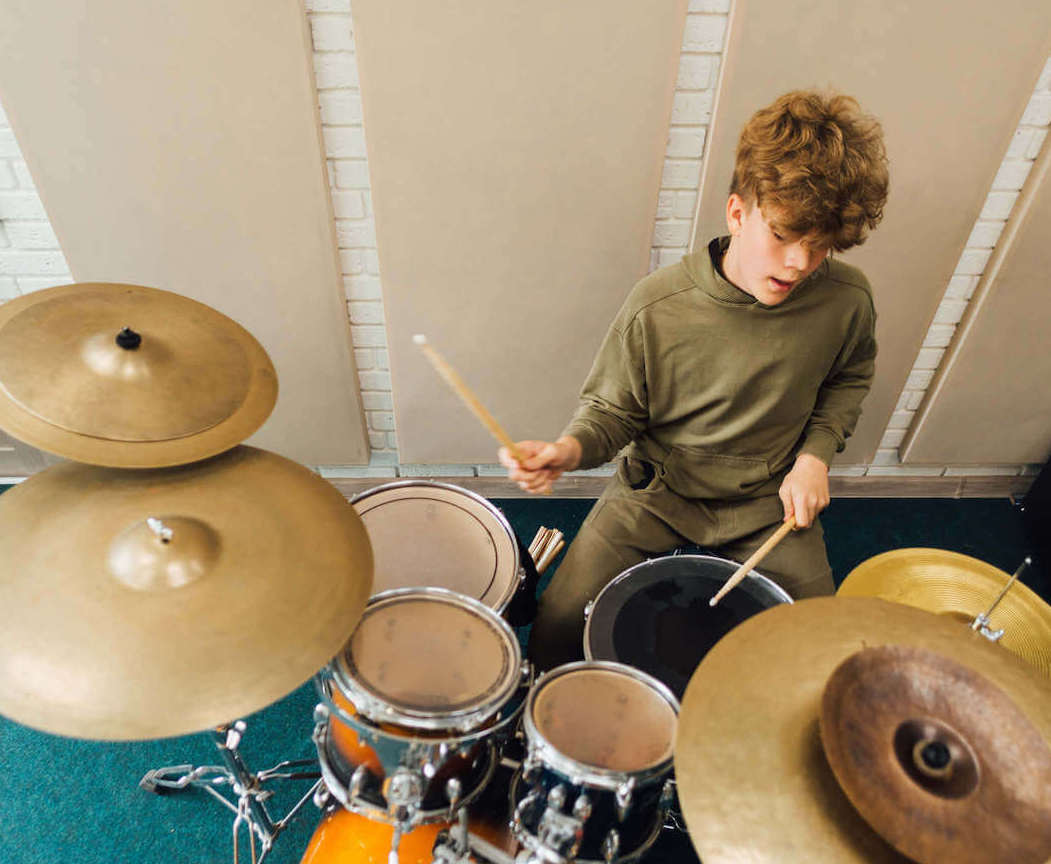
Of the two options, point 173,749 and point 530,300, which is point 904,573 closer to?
point 530,300

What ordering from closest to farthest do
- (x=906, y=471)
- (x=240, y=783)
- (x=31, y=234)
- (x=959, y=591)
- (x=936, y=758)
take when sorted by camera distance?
1. (x=936, y=758)
2. (x=240, y=783)
3. (x=959, y=591)
4. (x=31, y=234)
5. (x=906, y=471)

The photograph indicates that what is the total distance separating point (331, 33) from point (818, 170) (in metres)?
1.03

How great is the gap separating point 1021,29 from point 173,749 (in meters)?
2.43

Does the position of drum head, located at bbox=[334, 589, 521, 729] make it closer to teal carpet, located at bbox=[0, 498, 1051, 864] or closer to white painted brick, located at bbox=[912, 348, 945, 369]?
teal carpet, located at bbox=[0, 498, 1051, 864]

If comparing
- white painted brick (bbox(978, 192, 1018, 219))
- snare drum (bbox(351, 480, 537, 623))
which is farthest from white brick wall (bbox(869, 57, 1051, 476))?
snare drum (bbox(351, 480, 537, 623))

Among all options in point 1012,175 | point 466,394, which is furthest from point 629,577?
point 1012,175

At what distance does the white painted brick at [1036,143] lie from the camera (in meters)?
1.56

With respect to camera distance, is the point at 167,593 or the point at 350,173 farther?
the point at 350,173

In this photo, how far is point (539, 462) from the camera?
1129 mm

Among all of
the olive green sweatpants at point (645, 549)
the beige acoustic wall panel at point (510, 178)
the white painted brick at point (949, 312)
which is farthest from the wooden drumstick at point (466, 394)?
the white painted brick at point (949, 312)

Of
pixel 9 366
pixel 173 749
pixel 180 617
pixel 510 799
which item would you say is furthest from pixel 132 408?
pixel 173 749

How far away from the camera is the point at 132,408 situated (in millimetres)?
908

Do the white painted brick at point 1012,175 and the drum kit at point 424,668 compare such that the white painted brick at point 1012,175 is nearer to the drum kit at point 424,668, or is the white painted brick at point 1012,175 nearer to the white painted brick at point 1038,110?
the white painted brick at point 1038,110

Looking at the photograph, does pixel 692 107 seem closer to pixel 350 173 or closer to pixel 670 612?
pixel 350 173
